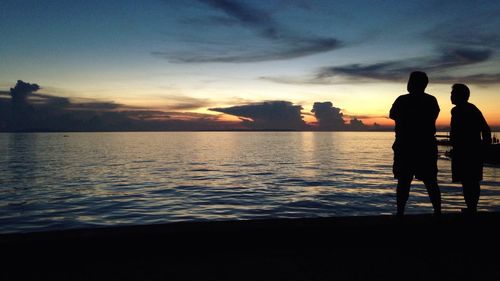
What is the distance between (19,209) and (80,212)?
3.86 meters

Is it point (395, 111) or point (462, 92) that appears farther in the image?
Answer: point (462, 92)

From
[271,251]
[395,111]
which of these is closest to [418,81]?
[395,111]

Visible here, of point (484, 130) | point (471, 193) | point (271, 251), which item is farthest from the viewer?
point (484, 130)

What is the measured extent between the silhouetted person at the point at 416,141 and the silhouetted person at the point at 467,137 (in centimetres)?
54

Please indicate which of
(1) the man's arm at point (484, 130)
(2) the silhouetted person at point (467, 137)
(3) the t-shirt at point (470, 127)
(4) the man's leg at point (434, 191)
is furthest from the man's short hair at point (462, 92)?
(4) the man's leg at point (434, 191)

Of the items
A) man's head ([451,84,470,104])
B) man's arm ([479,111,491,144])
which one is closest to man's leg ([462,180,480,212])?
man's arm ([479,111,491,144])

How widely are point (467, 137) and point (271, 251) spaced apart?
356 centimetres

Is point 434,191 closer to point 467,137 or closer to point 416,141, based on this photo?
point 416,141

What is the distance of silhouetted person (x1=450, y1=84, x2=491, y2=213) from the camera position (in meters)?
5.33

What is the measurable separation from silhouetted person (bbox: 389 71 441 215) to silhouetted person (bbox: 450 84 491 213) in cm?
54

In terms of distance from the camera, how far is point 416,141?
507cm

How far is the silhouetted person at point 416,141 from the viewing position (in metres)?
5.03

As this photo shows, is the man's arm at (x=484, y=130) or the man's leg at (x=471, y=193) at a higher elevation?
the man's arm at (x=484, y=130)

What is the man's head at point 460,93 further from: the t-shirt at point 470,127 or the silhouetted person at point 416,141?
the silhouetted person at point 416,141
